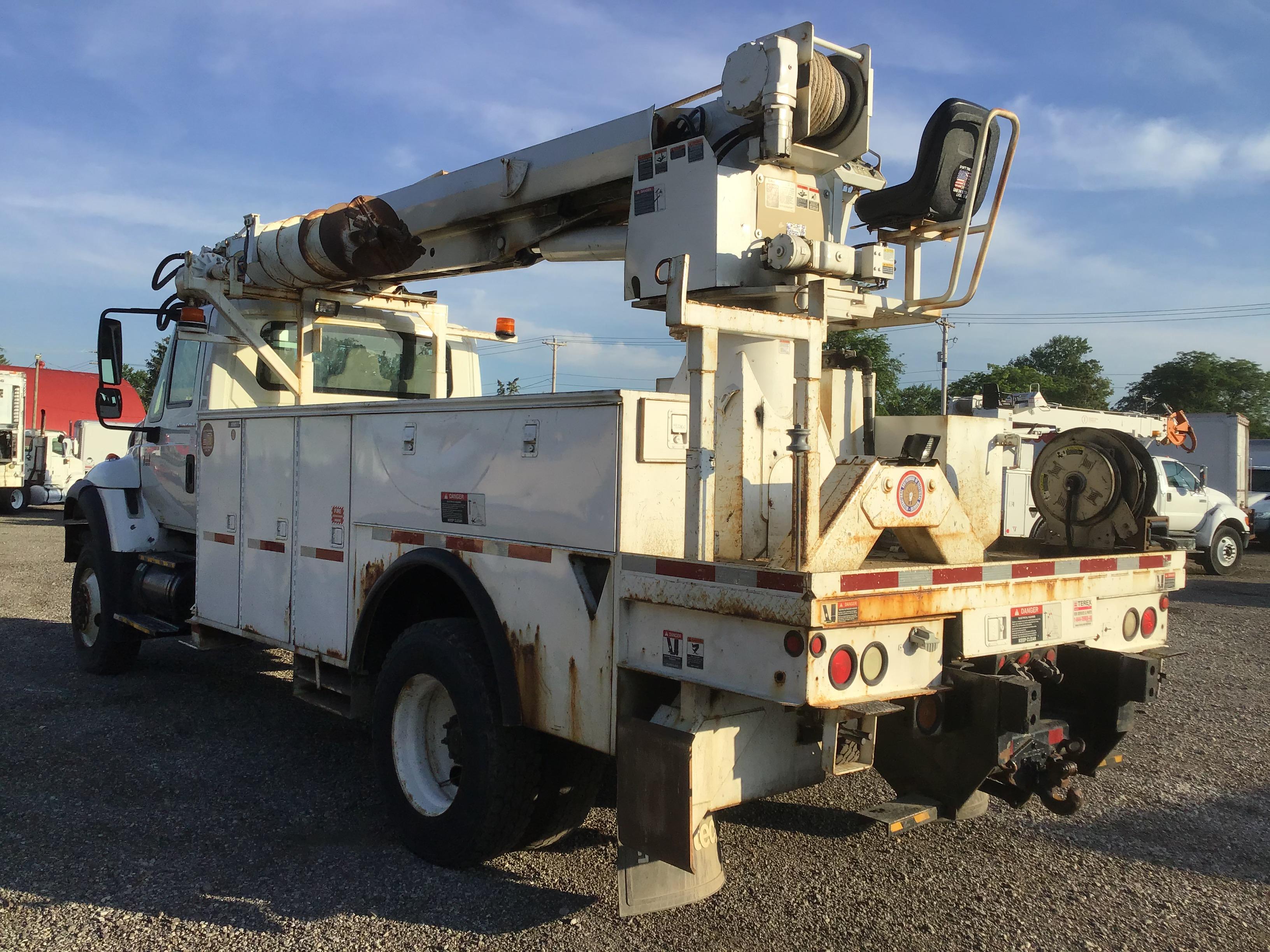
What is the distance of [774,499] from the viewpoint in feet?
12.8

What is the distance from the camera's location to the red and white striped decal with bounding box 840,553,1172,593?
3240 mm

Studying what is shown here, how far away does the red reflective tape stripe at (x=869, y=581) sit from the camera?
314 cm

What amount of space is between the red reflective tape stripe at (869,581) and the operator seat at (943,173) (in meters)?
2.07

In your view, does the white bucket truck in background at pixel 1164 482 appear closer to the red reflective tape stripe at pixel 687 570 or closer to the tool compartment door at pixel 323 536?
the tool compartment door at pixel 323 536

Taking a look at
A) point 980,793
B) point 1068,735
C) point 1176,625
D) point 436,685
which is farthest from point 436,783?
point 1176,625

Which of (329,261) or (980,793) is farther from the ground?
(329,261)

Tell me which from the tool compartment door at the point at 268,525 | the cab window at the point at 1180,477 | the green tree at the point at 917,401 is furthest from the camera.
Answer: the green tree at the point at 917,401

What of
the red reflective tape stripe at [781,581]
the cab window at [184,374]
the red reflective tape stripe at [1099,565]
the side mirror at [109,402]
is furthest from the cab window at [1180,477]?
the red reflective tape stripe at [781,581]

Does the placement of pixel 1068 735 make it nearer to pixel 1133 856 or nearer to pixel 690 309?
pixel 1133 856

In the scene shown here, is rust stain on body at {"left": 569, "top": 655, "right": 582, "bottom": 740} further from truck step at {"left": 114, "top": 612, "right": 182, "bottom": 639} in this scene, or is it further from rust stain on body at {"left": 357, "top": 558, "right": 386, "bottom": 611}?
truck step at {"left": 114, "top": 612, "right": 182, "bottom": 639}

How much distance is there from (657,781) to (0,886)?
8.96 ft

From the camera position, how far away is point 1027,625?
3.91m

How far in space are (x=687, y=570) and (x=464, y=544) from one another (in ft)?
4.29

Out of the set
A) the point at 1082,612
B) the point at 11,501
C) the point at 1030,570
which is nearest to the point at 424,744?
the point at 1030,570
